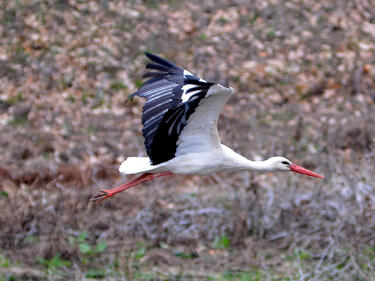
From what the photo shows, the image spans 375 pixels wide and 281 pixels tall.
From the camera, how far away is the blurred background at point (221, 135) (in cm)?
656

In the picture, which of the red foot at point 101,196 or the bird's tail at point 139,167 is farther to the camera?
the red foot at point 101,196

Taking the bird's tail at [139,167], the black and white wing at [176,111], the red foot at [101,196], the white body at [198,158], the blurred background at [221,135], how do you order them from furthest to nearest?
the blurred background at [221,135]
the red foot at [101,196]
the bird's tail at [139,167]
the white body at [198,158]
the black and white wing at [176,111]

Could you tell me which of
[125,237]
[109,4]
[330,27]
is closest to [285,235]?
[125,237]

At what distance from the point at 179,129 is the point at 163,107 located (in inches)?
11.4

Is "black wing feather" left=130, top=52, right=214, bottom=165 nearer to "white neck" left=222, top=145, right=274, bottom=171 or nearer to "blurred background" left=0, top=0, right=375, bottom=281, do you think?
"white neck" left=222, top=145, right=274, bottom=171

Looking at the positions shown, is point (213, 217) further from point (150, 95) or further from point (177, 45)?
point (177, 45)

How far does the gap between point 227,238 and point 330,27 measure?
5903 millimetres

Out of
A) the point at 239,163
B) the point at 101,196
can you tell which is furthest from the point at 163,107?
the point at 101,196

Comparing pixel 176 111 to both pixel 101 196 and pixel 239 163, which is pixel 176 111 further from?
pixel 101 196

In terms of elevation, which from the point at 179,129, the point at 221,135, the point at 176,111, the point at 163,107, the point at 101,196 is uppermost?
the point at 176,111

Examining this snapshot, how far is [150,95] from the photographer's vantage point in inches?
181

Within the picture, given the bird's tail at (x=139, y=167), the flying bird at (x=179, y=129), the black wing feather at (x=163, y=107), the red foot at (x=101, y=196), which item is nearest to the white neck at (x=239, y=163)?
the flying bird at (x=179, y=129)

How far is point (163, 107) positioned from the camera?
4.58 metres

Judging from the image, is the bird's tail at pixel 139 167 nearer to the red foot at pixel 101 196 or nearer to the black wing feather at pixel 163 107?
the black wing feather at pixel 163 107
